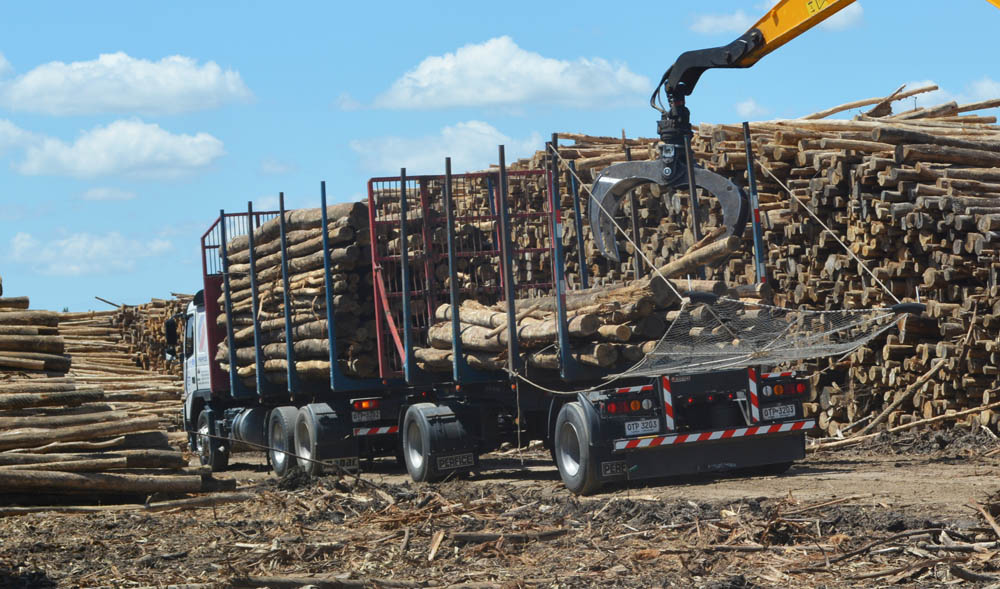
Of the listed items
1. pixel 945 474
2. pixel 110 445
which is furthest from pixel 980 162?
pixel 110 445

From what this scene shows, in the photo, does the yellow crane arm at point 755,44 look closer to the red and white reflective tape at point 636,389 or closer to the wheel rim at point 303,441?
the red and white reflective tape at point 636,389

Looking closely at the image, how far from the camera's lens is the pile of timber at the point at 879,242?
49.7ft

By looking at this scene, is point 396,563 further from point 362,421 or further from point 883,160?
point 883,160

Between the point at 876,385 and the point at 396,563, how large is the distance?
9399 millimetres

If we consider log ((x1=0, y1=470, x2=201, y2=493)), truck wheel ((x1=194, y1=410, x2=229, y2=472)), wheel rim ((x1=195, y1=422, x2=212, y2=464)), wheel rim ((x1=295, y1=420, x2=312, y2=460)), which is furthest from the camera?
wheel rim ((x1=195, y1=422, x2=212, y2=464))

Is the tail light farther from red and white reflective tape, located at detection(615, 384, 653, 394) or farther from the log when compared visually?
red and white reflective tape, located at detection(615, 384, 653, 394)

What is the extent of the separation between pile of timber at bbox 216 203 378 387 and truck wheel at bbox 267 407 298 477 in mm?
680

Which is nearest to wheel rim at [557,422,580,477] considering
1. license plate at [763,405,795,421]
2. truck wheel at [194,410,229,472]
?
license plate at [763,405,795,421]

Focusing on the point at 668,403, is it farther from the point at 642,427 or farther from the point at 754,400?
the point at 754,400

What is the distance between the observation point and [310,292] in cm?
1748

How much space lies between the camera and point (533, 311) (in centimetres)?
1387

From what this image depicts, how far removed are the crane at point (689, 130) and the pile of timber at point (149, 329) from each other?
20462 millimetres

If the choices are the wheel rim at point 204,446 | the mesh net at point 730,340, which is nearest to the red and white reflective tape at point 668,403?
the mesh net at point 730,340

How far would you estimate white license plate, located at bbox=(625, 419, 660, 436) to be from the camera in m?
12.4
